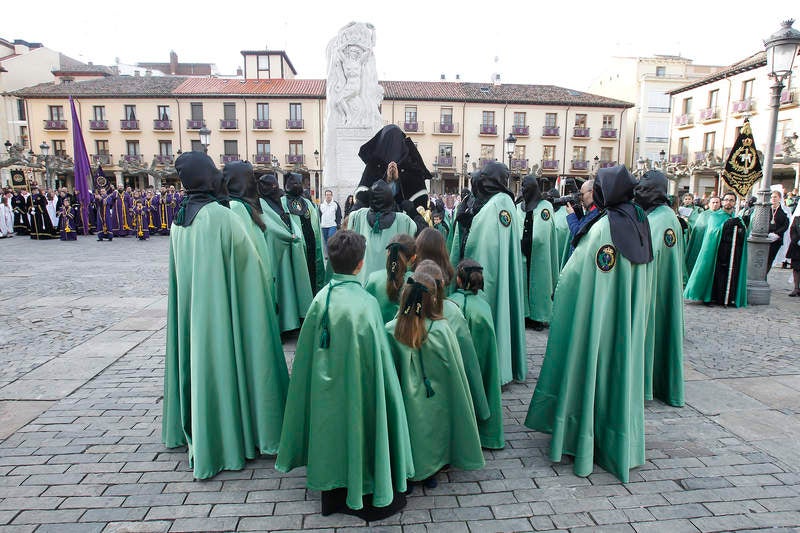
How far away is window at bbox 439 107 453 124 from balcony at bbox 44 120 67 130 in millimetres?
32320

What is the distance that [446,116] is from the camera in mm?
42656

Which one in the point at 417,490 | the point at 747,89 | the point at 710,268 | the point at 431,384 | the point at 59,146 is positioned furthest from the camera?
the point at 59,146

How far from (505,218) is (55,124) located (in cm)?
4965

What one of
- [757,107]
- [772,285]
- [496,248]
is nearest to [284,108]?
[757,107]

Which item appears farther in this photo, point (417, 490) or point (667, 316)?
point (667, 316)

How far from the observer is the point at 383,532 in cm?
272

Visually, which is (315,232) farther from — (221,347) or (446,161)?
(446,161)

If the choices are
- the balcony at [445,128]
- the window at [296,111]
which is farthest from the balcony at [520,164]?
the window at [296,111]

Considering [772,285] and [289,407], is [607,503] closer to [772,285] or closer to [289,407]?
[289,407]

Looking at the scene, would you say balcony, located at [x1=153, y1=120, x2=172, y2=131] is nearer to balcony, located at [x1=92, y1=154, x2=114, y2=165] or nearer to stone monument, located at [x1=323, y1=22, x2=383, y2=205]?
balcony, located at [x1=92, y1=154, x2=114, y2=165]

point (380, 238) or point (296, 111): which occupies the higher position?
point (296, 111)

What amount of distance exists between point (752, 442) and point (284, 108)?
4287cm

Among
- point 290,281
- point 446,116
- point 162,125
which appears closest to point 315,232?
point 290,281

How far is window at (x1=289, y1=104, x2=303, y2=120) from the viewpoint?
137ft
